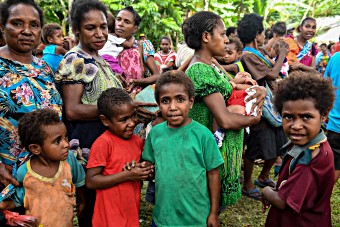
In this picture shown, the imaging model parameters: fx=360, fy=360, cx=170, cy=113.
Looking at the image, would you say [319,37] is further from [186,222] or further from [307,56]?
[186,222]

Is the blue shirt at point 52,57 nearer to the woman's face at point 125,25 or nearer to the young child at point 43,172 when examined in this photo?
the woman's face at point 125,25

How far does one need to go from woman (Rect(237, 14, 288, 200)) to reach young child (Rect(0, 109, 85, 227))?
2.92m

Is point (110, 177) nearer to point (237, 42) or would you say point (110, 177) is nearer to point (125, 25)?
point (125, 25)

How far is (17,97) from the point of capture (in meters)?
2.30

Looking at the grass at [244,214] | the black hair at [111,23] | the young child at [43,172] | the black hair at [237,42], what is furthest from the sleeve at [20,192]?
the black hair at [237,42]

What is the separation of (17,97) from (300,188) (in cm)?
183

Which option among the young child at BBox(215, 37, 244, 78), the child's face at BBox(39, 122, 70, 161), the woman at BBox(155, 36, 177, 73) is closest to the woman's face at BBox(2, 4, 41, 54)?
the child's face at BBox(39, 122, 70, 161)

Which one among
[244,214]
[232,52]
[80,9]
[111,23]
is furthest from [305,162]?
[111,23]

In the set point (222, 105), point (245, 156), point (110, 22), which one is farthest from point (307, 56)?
point (222, 105)

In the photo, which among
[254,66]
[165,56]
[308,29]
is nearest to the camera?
[254,66]

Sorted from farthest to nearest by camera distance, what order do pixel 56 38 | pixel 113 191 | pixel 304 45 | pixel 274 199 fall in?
pixel 304 45 → pixel 56 38 → pixel 113 191 → pixel 274 199

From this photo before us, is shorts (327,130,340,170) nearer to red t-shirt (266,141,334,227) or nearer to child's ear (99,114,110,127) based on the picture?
red t-shirt (266,141,334,227)

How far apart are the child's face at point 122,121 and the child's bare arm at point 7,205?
0.79 metres

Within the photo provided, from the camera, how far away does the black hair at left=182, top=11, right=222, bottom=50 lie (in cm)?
270
